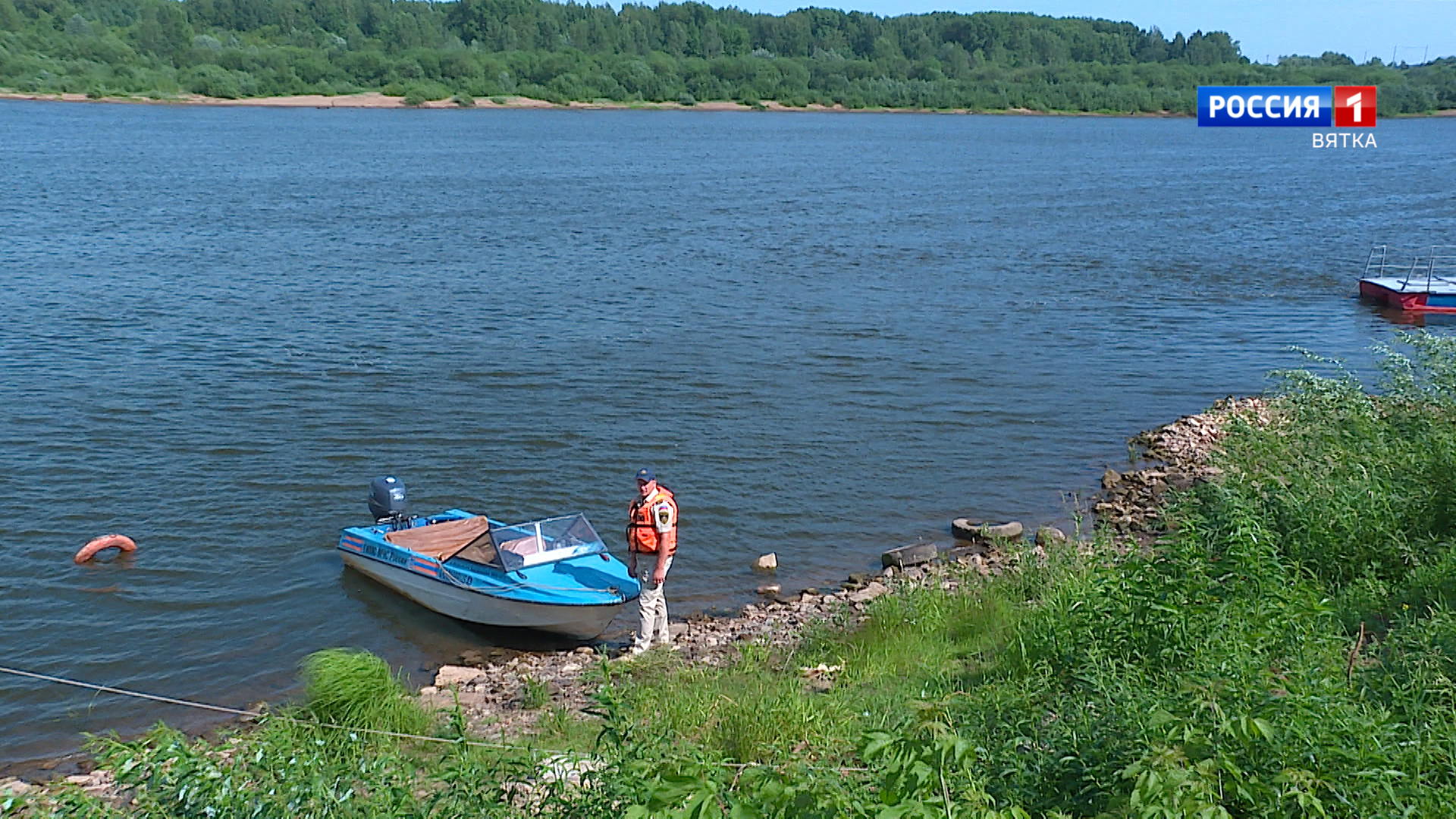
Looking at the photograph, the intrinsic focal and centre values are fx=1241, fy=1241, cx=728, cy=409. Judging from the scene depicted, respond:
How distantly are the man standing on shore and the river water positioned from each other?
1.84m

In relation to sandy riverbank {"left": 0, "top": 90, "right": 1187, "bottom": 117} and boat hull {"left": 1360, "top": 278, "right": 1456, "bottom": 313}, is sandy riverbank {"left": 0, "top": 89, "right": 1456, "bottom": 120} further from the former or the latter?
boat hull {"left": 1360, "top": 278, "right": 1456, "bottom": 313}

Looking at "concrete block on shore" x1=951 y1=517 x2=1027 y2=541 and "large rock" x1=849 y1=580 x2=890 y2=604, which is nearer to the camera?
"large rock" x1=849 y1=580 x2=890 y2=604

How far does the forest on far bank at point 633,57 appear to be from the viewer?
4764 inches

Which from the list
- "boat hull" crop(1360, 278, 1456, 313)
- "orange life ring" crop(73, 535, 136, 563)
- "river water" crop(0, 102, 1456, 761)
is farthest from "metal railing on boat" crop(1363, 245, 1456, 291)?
"orange life ring" crop(73, 535, 136, 563)

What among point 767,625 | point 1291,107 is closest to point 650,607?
point 767,625

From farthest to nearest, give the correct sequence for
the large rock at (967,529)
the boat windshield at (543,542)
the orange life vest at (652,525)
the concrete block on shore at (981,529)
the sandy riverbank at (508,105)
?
the sandy riverbank at (508,105) < the large rock at (967,529) < the concrete block on shore at (981,529) < the boat windshield at (543,542) < the orange life vest at (652,525)

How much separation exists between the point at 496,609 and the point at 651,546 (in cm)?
206

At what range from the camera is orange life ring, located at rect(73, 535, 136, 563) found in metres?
14.4

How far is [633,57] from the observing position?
5635 inches

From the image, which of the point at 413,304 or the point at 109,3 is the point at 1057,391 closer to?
the point at 413,304

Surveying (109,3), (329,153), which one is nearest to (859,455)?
(329,153)

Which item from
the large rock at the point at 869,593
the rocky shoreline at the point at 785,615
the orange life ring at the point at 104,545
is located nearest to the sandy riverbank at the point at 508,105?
the orange life ring at the point at 104,545

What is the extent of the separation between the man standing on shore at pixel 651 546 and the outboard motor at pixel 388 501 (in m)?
3.81

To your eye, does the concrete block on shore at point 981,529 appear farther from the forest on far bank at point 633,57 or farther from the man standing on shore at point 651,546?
the forest on far bank at point 633,57
